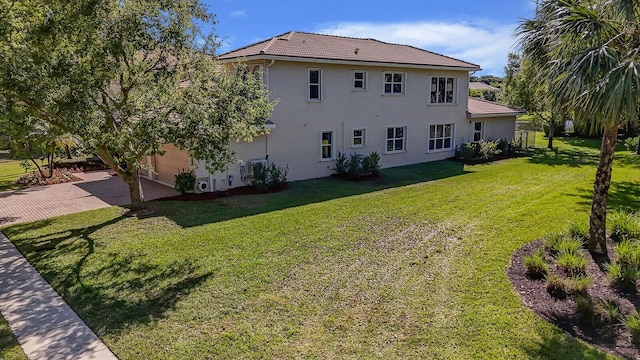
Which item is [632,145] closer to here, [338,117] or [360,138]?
[360,138]

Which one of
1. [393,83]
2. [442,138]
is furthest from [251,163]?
[442,138]

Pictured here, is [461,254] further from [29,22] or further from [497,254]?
[29,22]

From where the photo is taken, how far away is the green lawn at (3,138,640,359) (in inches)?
247

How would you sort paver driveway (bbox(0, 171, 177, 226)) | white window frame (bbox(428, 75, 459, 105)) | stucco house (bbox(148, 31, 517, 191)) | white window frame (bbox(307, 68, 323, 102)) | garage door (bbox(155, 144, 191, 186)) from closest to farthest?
1. paver driveway (bbox(0, 171, 177, 226))
2. garage door (bbox(155, 144, 191, 186))
3. stucco house (bbox(148, 31, 517, 191))
4. white window frame (bbox(307, 68, 323, 102))
5. white window frame (bbox(428, 75, 459, 105))

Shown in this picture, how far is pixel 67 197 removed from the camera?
16.0 m

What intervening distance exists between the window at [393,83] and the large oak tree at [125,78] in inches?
418

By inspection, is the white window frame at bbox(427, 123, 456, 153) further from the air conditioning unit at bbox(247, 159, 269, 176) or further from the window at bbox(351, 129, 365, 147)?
the air conditioning unit at bbox(247, 159, 269, 176)

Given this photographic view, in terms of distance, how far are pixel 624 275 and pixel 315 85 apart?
14.2 m

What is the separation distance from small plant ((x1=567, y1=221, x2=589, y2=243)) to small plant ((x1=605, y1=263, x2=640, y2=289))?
6.21ft

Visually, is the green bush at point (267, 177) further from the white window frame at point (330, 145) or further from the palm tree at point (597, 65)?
the palm tree at point (597, 65)

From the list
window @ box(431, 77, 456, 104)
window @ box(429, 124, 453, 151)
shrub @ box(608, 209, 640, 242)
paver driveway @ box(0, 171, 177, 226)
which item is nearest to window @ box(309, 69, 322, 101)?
paver driveway @ box(0, 171, 177, 226)

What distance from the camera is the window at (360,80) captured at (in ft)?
67.7

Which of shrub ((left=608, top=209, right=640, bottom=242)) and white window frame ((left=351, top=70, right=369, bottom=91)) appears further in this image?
white window frame ((left=351, top=70, right=369, bottom=91))

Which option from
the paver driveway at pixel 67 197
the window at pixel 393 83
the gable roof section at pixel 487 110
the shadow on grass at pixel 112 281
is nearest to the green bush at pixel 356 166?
the window at pixel 393 83
